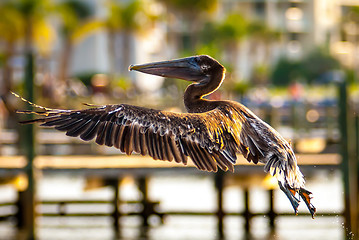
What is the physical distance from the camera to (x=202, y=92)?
5.73m

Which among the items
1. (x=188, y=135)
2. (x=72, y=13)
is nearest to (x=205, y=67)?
(x=188, y=135)

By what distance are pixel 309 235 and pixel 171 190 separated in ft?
26.0

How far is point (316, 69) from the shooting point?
273ft

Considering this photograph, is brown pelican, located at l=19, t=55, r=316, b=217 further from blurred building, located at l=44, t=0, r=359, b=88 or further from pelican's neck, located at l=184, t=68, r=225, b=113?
blurred building, located at l=44, t=0, r=359, b=88

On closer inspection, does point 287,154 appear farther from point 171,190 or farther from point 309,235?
point 171,190

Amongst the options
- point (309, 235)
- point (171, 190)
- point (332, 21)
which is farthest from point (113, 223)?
point (332, 21)

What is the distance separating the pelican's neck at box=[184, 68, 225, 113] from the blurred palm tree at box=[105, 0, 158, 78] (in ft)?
133

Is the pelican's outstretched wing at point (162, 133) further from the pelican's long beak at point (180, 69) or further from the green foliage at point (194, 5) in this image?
the green foliage at point (194, 5)

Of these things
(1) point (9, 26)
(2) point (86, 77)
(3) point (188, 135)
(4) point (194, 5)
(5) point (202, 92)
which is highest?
(4) point (194, 5)

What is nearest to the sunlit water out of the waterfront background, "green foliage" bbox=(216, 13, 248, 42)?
the waterfront background

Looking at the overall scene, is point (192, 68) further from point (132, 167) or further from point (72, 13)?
point (72, 13)

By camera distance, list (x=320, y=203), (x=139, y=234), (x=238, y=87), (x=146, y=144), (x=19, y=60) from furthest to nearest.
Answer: (x=19, y=60), (x=238, y=87), (x=320, y=203), (x=139, y=234), (x=146, y=144)

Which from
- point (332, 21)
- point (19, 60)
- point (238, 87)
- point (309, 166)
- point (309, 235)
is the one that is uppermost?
point (332, 21)

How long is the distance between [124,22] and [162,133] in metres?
42.4
